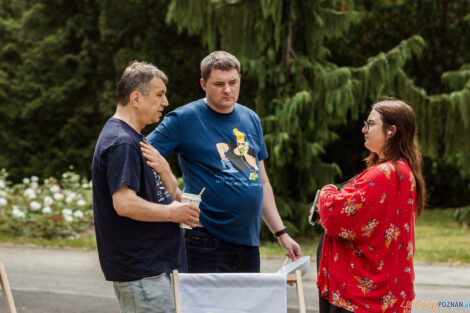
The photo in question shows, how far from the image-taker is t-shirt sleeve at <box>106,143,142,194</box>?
2.66 meters

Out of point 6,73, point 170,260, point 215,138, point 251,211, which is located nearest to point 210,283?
point 170,260

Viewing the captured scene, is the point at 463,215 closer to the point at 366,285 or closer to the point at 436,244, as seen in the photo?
the point at 436,244

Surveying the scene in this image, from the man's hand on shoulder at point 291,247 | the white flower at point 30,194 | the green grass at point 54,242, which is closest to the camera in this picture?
the man's hand on shoulder at point 291,247

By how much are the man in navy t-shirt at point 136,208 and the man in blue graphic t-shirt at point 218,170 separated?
70 centimetres

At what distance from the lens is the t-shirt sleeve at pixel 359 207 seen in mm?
3061

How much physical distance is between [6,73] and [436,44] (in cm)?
1528

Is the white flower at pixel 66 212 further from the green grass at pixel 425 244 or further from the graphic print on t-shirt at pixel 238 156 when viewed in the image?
the graphic print on t-shirt at pixel 238 156

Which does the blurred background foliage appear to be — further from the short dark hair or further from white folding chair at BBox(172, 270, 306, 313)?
white folding chair at BBox(172, 270, 306, 313)

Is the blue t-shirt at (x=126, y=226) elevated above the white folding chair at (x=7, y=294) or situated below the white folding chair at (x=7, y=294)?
above

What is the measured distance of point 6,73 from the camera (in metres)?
22.7

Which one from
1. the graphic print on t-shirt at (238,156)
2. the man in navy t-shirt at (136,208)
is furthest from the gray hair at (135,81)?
the graphic print on t-shirt at (238,156)

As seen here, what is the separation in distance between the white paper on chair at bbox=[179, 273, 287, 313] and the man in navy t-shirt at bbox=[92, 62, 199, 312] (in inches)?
8.2

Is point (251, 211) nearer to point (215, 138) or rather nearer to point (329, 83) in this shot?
point (215, 138)

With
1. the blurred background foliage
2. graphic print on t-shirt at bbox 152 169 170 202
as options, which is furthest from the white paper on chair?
the blurred background foliage
